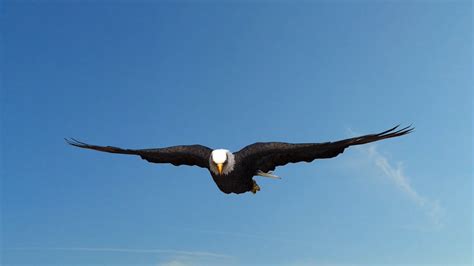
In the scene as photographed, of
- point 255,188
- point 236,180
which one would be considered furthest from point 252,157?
point 255,188

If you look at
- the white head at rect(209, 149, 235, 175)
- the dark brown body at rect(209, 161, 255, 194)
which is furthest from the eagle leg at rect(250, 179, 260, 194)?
the white head at rect(209, 149, 235, 175)

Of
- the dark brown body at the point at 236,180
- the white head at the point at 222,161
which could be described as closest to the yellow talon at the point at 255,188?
the dark brown body at the point at 236,180

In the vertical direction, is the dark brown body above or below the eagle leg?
below

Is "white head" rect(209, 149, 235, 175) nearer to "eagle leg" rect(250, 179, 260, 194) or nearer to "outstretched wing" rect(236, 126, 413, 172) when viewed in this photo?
"outstretched wing" rect(236, 126, 413, 172)

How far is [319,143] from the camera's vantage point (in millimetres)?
13023

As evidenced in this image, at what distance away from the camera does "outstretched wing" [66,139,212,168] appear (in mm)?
14492

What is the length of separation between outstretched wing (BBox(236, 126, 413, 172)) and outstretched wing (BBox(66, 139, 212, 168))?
1.32 meters

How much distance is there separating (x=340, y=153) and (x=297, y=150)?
3.78 ft

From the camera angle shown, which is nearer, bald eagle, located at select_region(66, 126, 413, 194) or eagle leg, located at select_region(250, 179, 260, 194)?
bald eagle, located at select_region(66, 126, 413, 194)

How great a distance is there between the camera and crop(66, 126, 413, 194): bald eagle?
43.2 ft

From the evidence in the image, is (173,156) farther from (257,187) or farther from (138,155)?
(257,187)

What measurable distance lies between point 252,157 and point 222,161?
2.91ft

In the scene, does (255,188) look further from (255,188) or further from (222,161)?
(222,161)

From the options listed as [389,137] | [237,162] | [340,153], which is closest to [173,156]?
[237,162]
